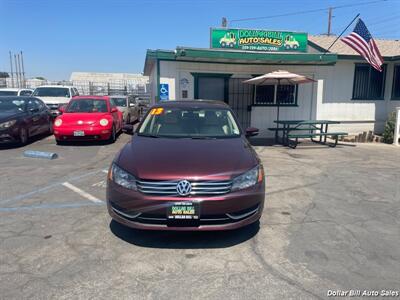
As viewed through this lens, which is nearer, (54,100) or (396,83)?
(396,83)

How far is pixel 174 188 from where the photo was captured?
3328mm

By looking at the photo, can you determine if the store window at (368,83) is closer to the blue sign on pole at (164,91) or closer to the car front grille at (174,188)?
the blue sign on pole at (164,91)

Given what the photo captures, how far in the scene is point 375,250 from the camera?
144 inches

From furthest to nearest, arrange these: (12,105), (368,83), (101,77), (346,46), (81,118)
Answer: (101,77) < (346,46) < (368,83) < (12,105) < (81,118)

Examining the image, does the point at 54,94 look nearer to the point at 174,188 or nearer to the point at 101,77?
the point at 174,188

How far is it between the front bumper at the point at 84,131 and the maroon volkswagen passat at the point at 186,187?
6.33 meters

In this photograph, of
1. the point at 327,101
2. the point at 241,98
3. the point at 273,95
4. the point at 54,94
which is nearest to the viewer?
the point at 241,98

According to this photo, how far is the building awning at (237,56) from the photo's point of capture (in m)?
10.0

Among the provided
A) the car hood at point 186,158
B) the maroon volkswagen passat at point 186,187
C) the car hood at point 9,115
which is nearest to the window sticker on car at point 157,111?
the car hood at point 186,158

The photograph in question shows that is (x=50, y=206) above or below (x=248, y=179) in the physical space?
below

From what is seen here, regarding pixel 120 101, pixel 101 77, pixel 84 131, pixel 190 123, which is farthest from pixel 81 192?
pixel 101 77

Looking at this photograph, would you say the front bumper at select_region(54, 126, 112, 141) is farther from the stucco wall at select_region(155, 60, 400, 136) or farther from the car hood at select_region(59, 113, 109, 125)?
the stucco wall at select_region(155, 60, 400, 136)

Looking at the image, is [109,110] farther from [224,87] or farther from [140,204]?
[140,204]

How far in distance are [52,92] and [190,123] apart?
44.9ft
